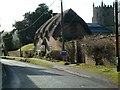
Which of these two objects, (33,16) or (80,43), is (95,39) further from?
(33,16)

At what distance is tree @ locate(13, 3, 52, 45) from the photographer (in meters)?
98.1

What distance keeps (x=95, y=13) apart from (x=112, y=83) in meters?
105

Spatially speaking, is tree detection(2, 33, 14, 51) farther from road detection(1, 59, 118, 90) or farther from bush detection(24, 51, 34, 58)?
road detection(1, 59, 118, 90)

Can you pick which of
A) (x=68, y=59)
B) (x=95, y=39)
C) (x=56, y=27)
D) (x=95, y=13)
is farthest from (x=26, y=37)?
(x=95, y=39)

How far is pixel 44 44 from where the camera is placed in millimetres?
70312

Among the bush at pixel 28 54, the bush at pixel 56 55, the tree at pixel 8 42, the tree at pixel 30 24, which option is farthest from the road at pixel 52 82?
the tree at pixel 8 42

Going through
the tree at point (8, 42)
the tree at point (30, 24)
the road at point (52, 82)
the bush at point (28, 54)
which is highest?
the tree at point (30, 24)

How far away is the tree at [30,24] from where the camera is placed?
98.1m

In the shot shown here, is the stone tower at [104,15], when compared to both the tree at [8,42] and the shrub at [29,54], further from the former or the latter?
the shrub at [29,54]

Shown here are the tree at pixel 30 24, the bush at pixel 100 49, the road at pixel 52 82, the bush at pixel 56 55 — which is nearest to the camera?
the road at pixel 52 82

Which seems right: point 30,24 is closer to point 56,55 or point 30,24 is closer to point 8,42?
point 8,42

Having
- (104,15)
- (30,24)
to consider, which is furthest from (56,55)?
(104,15)

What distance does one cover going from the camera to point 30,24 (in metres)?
103

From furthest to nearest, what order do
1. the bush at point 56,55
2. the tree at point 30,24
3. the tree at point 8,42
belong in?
the tree at point 8,42
the tree at point 30,24
the bush at point 56,55
